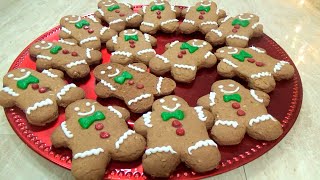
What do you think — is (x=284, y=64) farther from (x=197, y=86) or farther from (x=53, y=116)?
(x=53, y=116)

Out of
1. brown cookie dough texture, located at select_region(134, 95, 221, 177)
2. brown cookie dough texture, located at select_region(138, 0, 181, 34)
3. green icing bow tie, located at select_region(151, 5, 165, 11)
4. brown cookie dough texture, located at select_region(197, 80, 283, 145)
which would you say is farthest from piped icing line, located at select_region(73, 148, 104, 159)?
green icing bow tie, located at select_region(151, 5, 165, 11)

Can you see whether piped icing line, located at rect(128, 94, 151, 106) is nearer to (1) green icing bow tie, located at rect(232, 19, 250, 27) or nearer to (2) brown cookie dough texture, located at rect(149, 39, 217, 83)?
(2) brown cookie dough texture, located at rect(149, 39, 217, 83)

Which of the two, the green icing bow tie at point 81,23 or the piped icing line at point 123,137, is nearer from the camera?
the piped icing line at point 123,137

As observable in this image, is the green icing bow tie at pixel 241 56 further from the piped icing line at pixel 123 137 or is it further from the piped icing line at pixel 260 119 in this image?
the piped icing line at pixel 123 137

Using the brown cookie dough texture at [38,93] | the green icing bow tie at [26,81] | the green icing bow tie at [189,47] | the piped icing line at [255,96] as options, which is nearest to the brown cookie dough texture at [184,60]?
the green icing bow tie at [189,47]

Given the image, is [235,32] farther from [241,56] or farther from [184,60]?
[184,60]

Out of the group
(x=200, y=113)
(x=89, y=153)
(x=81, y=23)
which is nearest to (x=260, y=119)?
(x=200, y=113)

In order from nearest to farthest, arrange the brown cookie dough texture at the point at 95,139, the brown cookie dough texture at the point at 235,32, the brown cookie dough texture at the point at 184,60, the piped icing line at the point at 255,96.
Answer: the brown cookie dough texture at the point at 95,139 < the piped icing line at the point at 255,96 < the brown cookie dough texture at the point at 184,60 < the brown cookie dough texture at the point at 235,32
